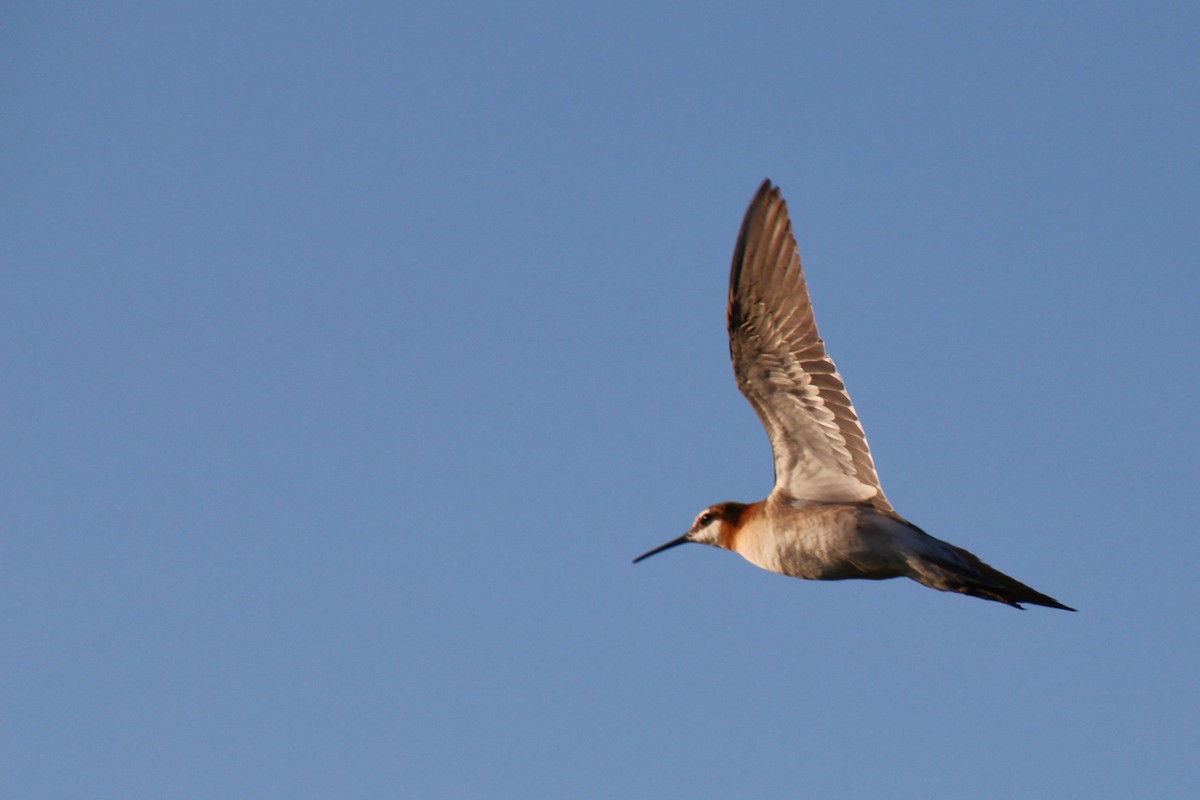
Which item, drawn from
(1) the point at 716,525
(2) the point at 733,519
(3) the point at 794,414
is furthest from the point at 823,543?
(1) the point at 716,525

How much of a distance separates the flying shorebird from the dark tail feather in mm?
848

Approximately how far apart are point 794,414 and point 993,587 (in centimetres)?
283

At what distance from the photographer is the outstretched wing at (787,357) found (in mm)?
12117

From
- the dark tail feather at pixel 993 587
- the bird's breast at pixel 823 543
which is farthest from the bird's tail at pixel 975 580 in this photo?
the bird's breast at pixel 823 543

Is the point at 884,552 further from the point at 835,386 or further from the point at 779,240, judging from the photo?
the point at 779,240

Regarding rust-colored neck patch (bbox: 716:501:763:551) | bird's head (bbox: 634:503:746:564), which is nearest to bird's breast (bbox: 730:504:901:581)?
rust-colored neck patch (bbox: 716:501:763:551)

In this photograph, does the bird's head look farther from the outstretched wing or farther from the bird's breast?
the outstretched wing

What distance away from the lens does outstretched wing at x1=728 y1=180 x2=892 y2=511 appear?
12.1 m

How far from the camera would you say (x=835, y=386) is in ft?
40.0

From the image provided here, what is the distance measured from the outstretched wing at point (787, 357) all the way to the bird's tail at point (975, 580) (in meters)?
1.25

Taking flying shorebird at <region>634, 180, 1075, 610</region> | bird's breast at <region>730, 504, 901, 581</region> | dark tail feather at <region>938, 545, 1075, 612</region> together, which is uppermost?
flying shorebird at <region>634, 180, 1075, 610</region>

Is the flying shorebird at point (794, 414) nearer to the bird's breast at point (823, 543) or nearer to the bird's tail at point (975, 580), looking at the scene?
the bird's breast at point (823, 543)

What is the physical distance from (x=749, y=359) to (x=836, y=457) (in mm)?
1470

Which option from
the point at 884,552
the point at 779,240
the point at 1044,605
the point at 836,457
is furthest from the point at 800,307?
the point at 1044,605
